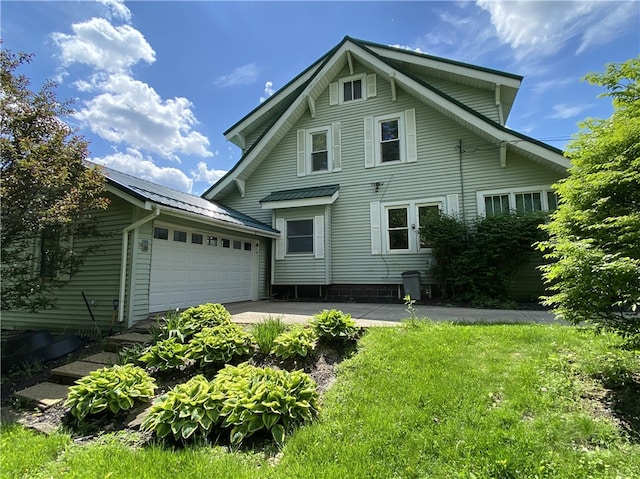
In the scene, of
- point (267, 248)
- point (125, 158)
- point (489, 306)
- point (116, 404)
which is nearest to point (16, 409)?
point (116, 404)

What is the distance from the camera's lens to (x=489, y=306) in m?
7.85

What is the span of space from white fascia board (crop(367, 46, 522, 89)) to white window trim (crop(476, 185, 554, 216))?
342cm

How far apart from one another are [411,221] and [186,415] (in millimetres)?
8704

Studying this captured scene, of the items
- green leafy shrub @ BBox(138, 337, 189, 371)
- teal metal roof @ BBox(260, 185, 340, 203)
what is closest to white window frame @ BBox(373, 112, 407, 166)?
teal metal roof @ BBox(260, 185, 340, 203)

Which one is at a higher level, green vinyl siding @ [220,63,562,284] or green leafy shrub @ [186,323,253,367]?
green vinyl siding @ [220,63,562,284]

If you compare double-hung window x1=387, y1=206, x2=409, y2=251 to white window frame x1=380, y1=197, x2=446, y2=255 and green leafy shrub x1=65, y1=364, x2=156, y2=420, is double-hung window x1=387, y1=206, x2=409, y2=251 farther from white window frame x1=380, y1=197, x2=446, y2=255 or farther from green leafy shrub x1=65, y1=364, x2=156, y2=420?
green leafy shrub x1=65, y1=364, x2=156, y2=420

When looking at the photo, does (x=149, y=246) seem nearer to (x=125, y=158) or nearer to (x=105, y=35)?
(x=105, y=35)

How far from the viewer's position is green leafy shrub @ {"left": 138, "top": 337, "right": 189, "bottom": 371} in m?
3.97

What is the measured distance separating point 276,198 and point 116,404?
8350 mm

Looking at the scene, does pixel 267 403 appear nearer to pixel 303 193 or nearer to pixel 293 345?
pixel 293 345

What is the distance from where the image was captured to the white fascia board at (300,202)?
1030cm

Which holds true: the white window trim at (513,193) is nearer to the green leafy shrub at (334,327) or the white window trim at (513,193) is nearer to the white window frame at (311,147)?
the white window frame at (311,147)

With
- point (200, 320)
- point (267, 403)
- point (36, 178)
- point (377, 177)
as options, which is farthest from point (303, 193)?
point (267, 403)

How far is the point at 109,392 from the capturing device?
3266mm
